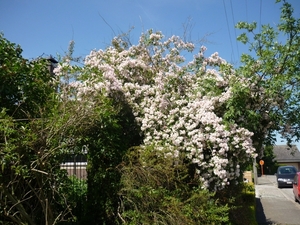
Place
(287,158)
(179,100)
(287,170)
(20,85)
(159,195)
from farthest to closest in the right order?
(287,158) < (287,170) < (179,100) < (159,195) < (20,85)

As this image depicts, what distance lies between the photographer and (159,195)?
5969mm

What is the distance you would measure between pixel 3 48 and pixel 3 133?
6.31ft

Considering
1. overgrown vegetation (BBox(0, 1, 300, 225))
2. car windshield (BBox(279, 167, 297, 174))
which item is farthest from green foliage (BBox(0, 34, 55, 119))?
car windshield (BBox(279, 167, 297, 174))

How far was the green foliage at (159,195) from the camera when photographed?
5.80 meters

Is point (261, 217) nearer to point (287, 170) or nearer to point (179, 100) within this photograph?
point (179, 100)

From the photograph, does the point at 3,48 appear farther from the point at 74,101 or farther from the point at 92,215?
the point at 92,215

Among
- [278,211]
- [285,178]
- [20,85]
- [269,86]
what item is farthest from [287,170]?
[20,85]

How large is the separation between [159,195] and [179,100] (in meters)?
2.61

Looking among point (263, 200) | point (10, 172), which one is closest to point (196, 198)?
point (10, 172)

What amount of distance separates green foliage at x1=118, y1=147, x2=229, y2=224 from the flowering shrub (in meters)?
0.35

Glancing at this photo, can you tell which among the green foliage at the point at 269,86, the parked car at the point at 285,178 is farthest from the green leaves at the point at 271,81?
the parked car at the point at 285,178

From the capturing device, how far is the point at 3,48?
5.65 metres

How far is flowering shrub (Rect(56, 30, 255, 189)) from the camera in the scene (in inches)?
271

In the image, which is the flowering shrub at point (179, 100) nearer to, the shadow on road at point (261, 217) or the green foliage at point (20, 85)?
the green foliage at point (20, 85)
